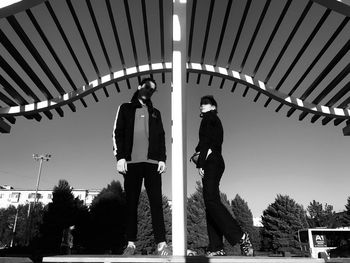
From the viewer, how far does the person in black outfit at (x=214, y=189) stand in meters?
3.45

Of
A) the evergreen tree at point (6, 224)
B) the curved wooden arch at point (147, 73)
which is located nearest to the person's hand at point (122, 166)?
the curved wooden arch at point (147, 73)

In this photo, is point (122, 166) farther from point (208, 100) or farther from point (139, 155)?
point (208, 100)

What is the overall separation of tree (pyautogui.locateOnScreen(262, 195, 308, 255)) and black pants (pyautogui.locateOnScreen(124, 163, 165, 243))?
2107 inches

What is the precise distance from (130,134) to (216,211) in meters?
1.29

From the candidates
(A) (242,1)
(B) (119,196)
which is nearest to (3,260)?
(A) (242,1)

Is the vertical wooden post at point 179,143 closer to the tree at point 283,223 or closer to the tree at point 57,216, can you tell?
the tree at point 57,216

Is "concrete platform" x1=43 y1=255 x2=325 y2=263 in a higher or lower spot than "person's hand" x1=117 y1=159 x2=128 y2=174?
lower

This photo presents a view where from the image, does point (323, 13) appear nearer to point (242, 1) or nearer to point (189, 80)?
point (242, 1)

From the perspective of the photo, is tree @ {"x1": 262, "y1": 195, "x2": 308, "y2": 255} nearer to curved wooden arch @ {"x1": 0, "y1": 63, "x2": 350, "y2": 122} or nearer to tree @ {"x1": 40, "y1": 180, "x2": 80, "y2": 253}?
tree @ {"x1": 40, "y1": 180, "x2": 80, "y2": 253}

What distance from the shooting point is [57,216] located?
3991 cm

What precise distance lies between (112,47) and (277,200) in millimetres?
55374

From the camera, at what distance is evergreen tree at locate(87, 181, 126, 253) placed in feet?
132

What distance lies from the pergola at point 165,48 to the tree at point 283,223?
51715 millimetres

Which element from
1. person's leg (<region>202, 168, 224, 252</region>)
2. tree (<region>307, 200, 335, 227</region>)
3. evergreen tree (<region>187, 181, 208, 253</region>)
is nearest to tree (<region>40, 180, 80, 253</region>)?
evergreen tree (<region>187, 181, 208, 253</region>)
